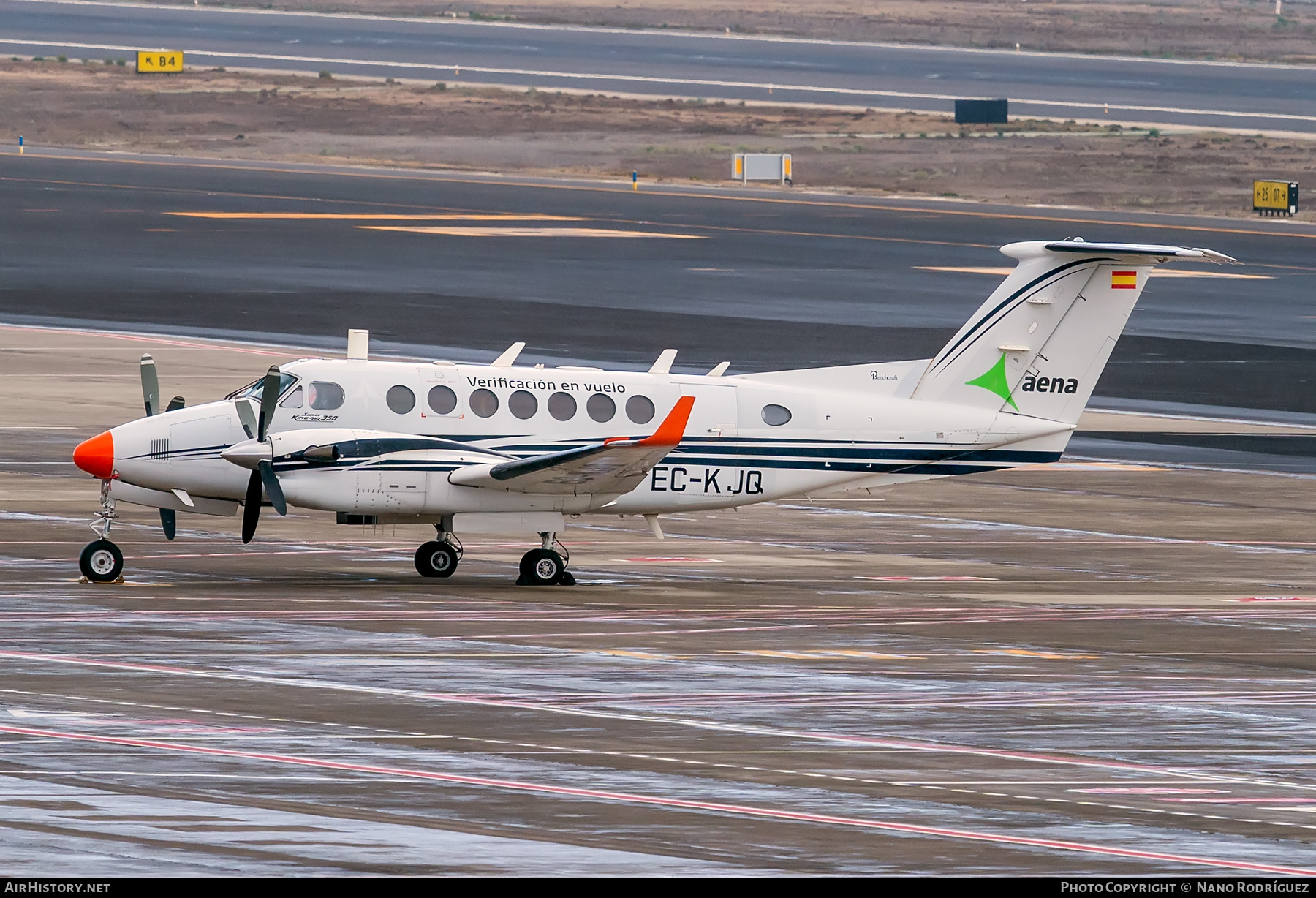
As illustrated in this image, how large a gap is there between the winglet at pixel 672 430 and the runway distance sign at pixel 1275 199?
7508 cm

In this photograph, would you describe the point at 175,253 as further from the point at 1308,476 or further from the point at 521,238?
the point at 1308,476

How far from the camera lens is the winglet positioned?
98.4ft

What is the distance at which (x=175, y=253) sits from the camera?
80.9 meters

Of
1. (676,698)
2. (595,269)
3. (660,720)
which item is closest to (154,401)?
(676,698)

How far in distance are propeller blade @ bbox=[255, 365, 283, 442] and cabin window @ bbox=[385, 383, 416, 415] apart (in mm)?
1443

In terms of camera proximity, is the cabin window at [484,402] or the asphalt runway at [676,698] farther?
the cabin window at [484,402]

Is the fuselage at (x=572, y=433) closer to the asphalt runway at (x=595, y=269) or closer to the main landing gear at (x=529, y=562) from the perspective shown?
the main landing gear at (x=529, y=562)

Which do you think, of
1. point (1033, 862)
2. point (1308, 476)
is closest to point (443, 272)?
point (1308, 476)

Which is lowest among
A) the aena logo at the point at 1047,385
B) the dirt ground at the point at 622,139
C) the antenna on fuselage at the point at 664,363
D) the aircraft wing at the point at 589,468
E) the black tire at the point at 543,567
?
the black tire at the point at 543,567

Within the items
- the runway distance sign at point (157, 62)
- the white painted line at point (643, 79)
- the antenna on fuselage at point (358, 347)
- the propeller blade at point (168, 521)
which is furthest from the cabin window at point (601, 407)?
the runway distance sign at point (157, 62)

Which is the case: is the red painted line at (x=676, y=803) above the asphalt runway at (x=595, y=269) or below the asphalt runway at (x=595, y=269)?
below

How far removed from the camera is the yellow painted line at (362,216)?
303 feet

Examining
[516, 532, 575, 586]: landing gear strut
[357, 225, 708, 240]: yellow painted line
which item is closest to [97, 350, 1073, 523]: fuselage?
[516, 532, 575, 586]: landing gear strut

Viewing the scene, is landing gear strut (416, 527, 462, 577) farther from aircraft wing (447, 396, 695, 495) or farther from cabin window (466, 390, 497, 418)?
cabin window (466, 390, 497, 418)
